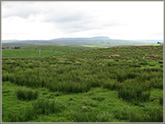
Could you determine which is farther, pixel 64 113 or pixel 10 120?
pixel 64 113

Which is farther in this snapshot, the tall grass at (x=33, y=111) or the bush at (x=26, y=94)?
the bush at (x=26, y=94)

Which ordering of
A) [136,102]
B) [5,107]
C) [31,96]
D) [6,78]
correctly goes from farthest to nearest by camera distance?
[6,78] < [31,96] < [136,102] < [5,107]

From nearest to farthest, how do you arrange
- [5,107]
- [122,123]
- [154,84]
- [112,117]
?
[122,123] < [112,117] < [5,107] < [154,84]

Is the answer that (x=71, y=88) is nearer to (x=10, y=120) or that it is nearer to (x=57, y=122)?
(x=57, y=122)

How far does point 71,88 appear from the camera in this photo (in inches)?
190

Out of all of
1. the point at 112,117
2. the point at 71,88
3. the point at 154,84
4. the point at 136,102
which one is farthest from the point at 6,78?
the point at 154,84

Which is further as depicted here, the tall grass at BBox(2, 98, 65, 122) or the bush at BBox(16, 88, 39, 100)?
the bush at BBox(16, 88, 39, 100)

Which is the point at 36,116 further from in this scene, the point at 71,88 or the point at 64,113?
the point at 71,88

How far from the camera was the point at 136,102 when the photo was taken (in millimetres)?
3705

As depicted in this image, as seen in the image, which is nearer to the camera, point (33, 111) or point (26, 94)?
point (33, 111)

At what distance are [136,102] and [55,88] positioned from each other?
314 cm

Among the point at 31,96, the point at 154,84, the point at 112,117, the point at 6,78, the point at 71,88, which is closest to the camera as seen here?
the point at 112,117

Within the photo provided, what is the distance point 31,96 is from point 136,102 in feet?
11.7

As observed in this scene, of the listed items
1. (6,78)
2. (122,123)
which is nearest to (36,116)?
(122,123)
